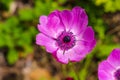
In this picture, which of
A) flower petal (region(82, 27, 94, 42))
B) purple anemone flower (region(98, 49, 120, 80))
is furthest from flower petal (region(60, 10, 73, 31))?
purple anemone flower (region(98, 49, 120, 80))

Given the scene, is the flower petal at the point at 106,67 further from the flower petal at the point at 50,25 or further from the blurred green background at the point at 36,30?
the blurred green background at the point at 36,30

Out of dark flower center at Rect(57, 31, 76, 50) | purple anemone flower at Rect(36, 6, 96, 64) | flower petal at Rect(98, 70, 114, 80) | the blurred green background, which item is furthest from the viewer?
the blurred green background

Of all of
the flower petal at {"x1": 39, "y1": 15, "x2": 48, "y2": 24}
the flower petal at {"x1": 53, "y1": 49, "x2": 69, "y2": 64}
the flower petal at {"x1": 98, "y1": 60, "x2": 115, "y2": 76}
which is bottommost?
the flower petal at {"x1": 98, "y1": 60, "x2": 115, "y2": 76}

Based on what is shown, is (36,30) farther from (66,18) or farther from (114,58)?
(114,58)

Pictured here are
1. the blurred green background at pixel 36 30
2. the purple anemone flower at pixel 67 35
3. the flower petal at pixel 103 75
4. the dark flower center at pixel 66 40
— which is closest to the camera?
the flower petal at pixel 103 75

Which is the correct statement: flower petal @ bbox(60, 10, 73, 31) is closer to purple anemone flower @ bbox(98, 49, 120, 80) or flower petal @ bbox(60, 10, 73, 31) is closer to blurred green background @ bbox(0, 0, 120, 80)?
purple anemone flower @ bbox(98, 49, 120, 80)

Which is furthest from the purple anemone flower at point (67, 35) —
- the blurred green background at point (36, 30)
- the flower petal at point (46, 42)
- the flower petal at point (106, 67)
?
the blurred green background at point (36, 30)

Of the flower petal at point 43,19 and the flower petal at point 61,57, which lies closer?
the flower petal at point 61,57

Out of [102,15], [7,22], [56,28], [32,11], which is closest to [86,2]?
[102,15]
